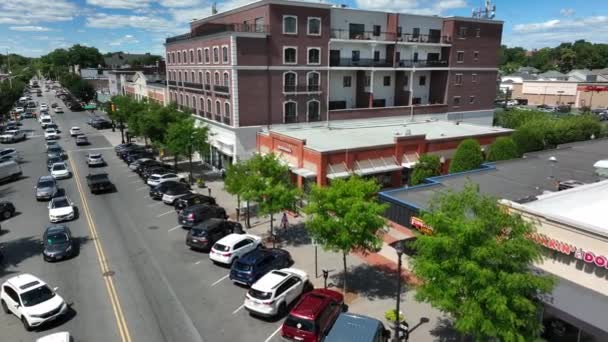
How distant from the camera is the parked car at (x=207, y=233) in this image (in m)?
24.4

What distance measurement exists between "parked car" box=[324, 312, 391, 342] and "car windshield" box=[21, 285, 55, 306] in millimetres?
12475

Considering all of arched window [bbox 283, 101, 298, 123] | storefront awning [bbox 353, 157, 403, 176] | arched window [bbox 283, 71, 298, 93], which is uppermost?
arched window [bbox 283, 71, 298, 93]

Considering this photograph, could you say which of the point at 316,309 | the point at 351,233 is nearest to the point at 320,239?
the point at 351,233

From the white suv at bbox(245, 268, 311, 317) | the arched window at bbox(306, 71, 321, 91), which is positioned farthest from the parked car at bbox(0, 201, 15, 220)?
the arched window at bbox(306, 71, 321, 91)

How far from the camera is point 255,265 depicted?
20422mm

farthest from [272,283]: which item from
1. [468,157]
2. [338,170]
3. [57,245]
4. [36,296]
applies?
[468,157]

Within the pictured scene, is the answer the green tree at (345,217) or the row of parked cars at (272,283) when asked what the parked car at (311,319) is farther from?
the green tree at (345,217)

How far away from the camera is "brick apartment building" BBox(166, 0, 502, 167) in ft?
132

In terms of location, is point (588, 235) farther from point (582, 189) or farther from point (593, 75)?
A: point (593, 75)

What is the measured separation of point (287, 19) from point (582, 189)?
98.7 ft

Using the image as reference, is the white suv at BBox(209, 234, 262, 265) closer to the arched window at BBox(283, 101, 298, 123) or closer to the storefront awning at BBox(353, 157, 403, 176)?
the storefront awning at BBox(353, 157, 403, 176)

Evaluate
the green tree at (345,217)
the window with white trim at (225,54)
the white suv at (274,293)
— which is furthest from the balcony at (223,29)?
the white suv at (274,293)

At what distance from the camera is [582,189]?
774 inches

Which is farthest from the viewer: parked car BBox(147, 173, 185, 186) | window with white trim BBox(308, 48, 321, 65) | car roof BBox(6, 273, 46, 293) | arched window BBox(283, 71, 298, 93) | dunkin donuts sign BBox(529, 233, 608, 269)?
window with white trim BBox(308, 48, 321, 65)
